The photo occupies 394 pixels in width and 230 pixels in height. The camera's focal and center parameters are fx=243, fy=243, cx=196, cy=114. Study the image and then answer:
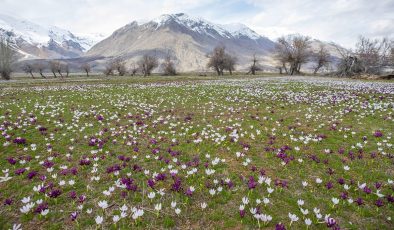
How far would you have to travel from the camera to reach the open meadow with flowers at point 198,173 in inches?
249

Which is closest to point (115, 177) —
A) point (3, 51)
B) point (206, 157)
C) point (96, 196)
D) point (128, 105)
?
point (96, 196)

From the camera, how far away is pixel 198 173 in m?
8.59

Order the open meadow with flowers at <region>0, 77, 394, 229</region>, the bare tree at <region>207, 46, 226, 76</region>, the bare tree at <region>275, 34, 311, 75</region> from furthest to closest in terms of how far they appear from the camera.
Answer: the bare tree at <region>207, 46, 226, 76</region>
the bare tree at <region>275, 34, 311, 75</region>
the open meadow with flowers at <region>0, 77, 394, 229</region>

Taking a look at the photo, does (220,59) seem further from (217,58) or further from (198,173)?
(198,173)

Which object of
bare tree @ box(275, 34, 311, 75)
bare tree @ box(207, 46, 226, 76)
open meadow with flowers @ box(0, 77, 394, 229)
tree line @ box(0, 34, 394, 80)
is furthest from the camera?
bare tree @ box(207, 46, 226, 76)

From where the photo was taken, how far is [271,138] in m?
12.0

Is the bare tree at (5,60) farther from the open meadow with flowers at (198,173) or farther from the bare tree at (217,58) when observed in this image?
A: the open meadow with flowers at (198,173)

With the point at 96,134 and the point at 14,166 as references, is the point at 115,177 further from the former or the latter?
the point at 96,134

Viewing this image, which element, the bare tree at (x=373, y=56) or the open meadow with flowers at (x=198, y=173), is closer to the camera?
the open meadow with flowers at (x=198, y=173)

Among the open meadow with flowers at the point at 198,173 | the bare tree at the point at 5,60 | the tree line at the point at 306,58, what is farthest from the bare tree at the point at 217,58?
the open meadow with flowers at the point at 198,173

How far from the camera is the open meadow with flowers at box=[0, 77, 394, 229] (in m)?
6.32

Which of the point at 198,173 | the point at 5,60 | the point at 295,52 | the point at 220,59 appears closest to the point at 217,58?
the point at 220,59

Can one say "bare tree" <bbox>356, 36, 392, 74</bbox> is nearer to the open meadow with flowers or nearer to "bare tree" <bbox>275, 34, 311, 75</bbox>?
"bare tree" <bbox>275, 34, 311, 75</bbox>

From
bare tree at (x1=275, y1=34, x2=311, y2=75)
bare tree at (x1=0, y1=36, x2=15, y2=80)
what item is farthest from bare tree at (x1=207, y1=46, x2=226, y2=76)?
bare tree at (x1=0, y1=36, x2=15, y2=80)
